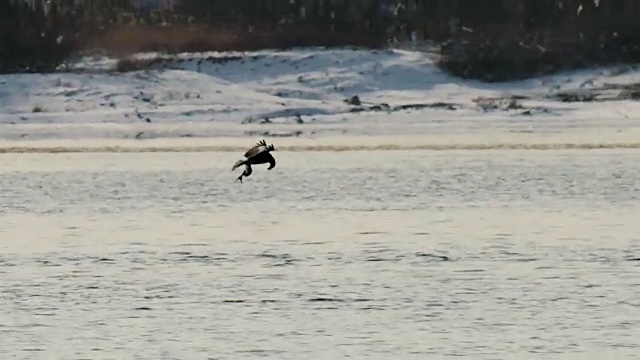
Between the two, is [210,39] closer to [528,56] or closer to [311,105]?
[528,56]

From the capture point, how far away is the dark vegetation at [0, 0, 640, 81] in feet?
118

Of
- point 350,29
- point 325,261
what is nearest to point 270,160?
point 325,261

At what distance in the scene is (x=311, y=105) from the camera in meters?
31.6

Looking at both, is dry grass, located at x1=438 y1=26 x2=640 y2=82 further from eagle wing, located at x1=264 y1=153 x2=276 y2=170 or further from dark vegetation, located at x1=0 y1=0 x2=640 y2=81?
eagle wing, located at x1=264 y1=153 x2=276 y2=170

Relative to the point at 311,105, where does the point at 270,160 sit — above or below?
above

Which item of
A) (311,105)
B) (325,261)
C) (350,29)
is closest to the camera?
(325,261)

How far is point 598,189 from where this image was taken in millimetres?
18500

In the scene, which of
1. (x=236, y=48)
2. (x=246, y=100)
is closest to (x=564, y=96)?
(x=246, y=100)

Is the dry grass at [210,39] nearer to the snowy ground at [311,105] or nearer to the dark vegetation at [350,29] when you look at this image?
the dark vegetation at [350,29]

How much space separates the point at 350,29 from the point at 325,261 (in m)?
26.4

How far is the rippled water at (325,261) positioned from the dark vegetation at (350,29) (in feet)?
46.1

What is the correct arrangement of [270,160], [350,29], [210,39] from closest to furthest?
[270,160]
[210,39]
[350,29]

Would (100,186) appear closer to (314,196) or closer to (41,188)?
(41,188)

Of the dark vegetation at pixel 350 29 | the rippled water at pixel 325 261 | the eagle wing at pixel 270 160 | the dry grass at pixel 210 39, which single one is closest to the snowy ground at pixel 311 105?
the dark vegetation at pixel 350 29
